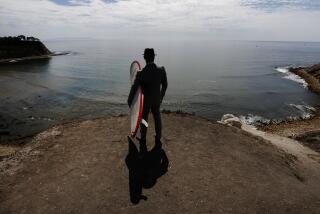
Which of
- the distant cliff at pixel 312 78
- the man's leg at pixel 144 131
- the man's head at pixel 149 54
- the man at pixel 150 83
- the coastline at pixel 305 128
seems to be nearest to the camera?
the man's head at pixel 149 54

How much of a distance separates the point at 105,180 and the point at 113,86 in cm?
4814

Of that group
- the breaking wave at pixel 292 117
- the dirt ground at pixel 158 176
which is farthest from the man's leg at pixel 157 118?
the breaking wave at pixel 292 117

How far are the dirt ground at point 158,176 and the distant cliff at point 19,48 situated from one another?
323 feet

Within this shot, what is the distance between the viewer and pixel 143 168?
29.7 feet

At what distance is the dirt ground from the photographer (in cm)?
761

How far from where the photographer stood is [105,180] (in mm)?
8453

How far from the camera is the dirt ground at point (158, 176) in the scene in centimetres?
761

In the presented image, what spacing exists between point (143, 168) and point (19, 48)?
109313mm

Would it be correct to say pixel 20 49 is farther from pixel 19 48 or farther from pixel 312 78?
pixel 312 78

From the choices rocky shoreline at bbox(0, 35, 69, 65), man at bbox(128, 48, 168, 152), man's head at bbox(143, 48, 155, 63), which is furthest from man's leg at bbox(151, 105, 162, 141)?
rocky shoreline at bbox(0, 35, 69, 65)

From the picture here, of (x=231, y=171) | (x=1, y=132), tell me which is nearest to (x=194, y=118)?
(x=231, y=171)

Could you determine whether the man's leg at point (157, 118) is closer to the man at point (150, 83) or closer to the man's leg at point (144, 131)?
the man at point (150, 83)

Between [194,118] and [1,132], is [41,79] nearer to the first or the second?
[1,132]

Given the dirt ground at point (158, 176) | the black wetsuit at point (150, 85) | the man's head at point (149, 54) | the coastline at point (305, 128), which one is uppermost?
the man's head at point (149, 54)
